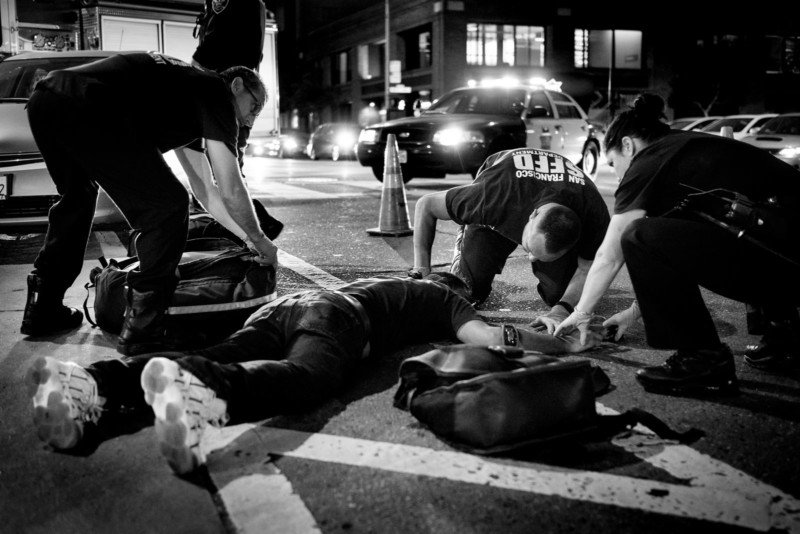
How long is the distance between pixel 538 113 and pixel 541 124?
0.23 metres

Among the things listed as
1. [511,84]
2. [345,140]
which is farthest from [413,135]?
[345,140]

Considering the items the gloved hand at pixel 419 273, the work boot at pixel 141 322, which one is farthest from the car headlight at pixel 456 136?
the work boot at pixel 141 322

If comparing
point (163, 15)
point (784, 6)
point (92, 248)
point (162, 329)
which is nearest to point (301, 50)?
point (784, 6)

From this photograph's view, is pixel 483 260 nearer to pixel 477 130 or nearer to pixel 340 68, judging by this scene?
pixel 477 130

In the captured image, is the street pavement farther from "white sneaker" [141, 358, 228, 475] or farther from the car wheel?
the car wheel

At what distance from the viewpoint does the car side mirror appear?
14.2 meters

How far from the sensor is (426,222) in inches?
187

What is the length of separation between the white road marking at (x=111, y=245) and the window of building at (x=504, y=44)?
1262 inches

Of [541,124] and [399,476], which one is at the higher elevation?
[541,124]

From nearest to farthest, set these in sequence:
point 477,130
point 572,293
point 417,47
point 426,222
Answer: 1. point 572,293
2. point 426,222
3. point 477,130
4. point 417,47

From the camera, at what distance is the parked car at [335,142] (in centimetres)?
3000

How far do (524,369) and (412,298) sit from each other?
899 millimetres

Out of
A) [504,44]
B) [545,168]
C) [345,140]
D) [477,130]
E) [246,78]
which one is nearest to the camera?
[246,78]

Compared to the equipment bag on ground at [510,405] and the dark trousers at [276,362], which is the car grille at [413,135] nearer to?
the dark trousers at [276,362]
